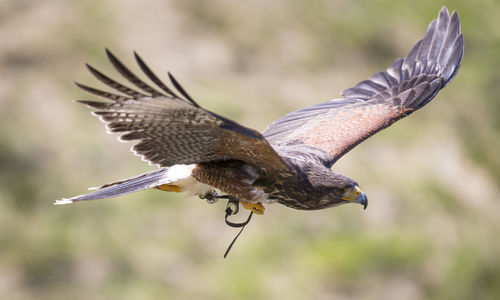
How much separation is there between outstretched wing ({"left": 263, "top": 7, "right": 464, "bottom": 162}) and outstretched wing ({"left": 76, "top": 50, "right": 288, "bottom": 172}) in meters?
1.41

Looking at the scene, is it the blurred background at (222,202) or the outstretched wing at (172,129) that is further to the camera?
the blurred background at (222,202)

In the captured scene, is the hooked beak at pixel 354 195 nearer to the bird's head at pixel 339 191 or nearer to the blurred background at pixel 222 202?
the bird's head at pixel 339 191

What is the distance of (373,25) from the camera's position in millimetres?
16688

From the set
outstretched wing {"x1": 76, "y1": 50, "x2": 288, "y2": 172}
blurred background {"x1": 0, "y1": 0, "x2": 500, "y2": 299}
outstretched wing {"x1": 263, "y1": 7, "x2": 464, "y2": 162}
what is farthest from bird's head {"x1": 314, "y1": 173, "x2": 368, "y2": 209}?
blurred background {"x1": 0, "y1": 0, "x2": 500, "y2": 299}

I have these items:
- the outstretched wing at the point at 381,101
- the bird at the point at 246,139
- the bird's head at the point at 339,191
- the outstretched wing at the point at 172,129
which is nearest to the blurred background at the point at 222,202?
the outstretched wing at the point at 381,101

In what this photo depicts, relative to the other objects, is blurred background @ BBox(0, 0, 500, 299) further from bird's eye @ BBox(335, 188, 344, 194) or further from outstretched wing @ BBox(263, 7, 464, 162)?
bird's eye @ BBox(335, 188, 344, 194)

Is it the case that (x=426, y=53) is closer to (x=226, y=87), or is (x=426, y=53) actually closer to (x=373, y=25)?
(x=226, y=87)

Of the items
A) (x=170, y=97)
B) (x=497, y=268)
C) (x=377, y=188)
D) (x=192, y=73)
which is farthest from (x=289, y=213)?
(x=170, y=97)

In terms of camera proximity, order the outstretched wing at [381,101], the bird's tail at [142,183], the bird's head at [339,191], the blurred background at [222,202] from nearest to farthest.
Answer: the bird's head at [339,191], the bird's tail at [142,183], the outstretched wing at [381,101], the blurred background at [222,202]

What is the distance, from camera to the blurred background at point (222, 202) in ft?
36.8

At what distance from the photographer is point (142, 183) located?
6160mm

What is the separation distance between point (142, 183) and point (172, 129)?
0.91 m

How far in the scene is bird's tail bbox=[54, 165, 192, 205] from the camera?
6031 mm

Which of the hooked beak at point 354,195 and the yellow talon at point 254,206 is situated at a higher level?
the hooked beak at point 354,195
